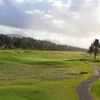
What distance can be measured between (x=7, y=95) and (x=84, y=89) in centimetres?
1784

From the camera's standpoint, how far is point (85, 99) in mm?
46781

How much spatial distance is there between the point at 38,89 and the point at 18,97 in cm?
827

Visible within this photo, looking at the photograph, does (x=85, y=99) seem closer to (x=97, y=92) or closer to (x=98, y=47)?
(x=97, y=92)

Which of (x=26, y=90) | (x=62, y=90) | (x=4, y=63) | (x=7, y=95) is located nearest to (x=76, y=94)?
(x=62, y=90)

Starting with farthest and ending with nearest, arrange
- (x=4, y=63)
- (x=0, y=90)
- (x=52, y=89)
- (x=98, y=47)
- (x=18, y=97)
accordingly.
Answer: (x=98, y=47) → (x=4, y=63) → (x=52, y=89) → (x=0, y=90) → (x=18, y=97)

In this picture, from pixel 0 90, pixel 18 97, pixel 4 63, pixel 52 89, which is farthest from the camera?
pixel 4 63

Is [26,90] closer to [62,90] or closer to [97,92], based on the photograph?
[62,90]

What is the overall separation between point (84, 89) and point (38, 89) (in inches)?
400

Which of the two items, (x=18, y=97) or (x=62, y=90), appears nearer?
(x=18, y=97)

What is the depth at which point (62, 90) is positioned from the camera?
5484 cm

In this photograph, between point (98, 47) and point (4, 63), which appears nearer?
point (4, 63)

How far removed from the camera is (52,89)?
180ft

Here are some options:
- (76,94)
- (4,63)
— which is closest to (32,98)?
(76,94)

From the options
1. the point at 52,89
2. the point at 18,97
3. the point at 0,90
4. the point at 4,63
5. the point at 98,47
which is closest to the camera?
the point at 18,97
